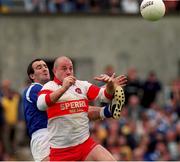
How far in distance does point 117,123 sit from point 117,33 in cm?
792

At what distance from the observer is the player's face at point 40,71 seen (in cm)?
1480

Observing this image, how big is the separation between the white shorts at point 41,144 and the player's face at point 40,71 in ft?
2.56

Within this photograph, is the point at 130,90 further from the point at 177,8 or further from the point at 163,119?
the point at 177,8

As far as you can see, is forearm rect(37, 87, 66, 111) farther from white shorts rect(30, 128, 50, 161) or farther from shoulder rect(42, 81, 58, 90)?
white shorts rect(30, 128, 50, 161)

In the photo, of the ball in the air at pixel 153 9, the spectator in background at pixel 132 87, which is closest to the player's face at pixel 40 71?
the ball in the air at pixel 153 9

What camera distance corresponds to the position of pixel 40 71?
14805mm

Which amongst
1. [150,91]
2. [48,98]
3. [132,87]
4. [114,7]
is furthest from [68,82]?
[114,7]

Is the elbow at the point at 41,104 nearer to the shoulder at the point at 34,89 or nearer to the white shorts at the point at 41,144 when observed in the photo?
the shoulder at the point at 34,89

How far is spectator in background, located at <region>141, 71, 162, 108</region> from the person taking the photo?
86.3 feet

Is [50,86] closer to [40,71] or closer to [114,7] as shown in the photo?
[40,71]

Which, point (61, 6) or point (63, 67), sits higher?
point (61, 6)

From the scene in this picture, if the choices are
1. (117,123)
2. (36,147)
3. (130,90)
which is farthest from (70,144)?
(130,90)

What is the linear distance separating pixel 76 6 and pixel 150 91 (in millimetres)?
5004

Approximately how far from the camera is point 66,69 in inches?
562
